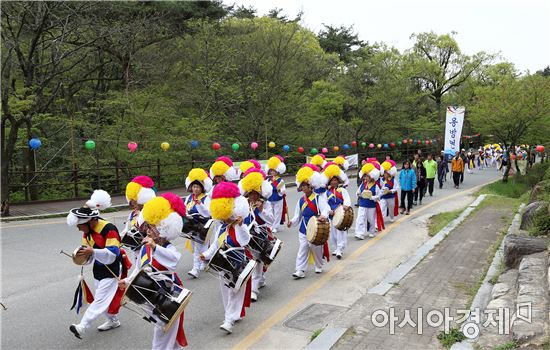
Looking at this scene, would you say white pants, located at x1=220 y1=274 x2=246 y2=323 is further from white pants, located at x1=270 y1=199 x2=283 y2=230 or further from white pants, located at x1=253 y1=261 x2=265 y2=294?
white pants, located at x1=270 y1=199 x2=283 y2=230

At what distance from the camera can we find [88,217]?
18.6 feet

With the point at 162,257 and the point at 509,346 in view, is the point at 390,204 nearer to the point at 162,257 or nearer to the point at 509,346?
the point at 509,346

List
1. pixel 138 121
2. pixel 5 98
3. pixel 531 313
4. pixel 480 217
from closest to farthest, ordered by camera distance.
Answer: pixel 531 313
pixel 480 217
pixel 5 98
pixel 138 121

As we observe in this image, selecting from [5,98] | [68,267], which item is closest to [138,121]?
[5,98]

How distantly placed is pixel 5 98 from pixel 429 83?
1924 inches

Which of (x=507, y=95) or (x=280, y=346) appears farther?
(x=507, y=95)

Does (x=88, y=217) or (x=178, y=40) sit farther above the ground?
(x=178, y=40)

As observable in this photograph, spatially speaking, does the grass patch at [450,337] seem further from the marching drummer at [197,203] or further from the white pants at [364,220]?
the white pants at [364,220]

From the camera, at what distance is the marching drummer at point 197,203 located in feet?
27.5

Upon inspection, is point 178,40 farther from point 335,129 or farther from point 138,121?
point 335,129

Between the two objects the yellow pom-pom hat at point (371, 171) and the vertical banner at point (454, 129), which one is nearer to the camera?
the yellow pom-pom hat at point (371, 171)

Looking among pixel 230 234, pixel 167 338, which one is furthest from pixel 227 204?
pixel 167 338

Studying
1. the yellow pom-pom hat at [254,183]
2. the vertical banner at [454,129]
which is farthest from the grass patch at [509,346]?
the vertical banner at [454,129]

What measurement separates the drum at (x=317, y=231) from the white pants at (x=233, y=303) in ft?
6.51
